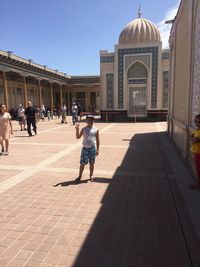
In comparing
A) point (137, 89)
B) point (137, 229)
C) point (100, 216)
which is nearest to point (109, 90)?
point (137, 89)

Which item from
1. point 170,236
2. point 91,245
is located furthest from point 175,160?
point 91,245

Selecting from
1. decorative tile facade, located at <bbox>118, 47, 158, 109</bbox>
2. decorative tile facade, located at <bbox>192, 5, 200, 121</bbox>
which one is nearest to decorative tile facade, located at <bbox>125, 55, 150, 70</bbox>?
decorative tile facade, located at <bbox>118, 47, 158, 109</bbox>

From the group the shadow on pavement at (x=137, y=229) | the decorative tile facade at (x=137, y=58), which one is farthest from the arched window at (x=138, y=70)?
the shadow on pavement at (x=137, y=229)

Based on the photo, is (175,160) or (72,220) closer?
(72,220)

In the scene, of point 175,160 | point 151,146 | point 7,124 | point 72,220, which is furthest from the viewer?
point 151,146

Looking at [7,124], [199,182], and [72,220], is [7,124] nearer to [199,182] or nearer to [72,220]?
[72,220]

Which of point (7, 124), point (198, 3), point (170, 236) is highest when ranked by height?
point (198, 3)

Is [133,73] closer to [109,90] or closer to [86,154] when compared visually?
[109,90]

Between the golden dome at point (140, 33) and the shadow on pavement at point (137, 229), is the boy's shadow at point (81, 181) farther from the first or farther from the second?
the golden dome at point (140, 33)

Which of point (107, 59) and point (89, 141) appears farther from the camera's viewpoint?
point (107, 59)

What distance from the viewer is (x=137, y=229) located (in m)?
3.20

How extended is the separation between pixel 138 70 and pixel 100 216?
60.7ft

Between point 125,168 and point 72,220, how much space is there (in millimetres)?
2848

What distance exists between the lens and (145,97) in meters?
20.8
